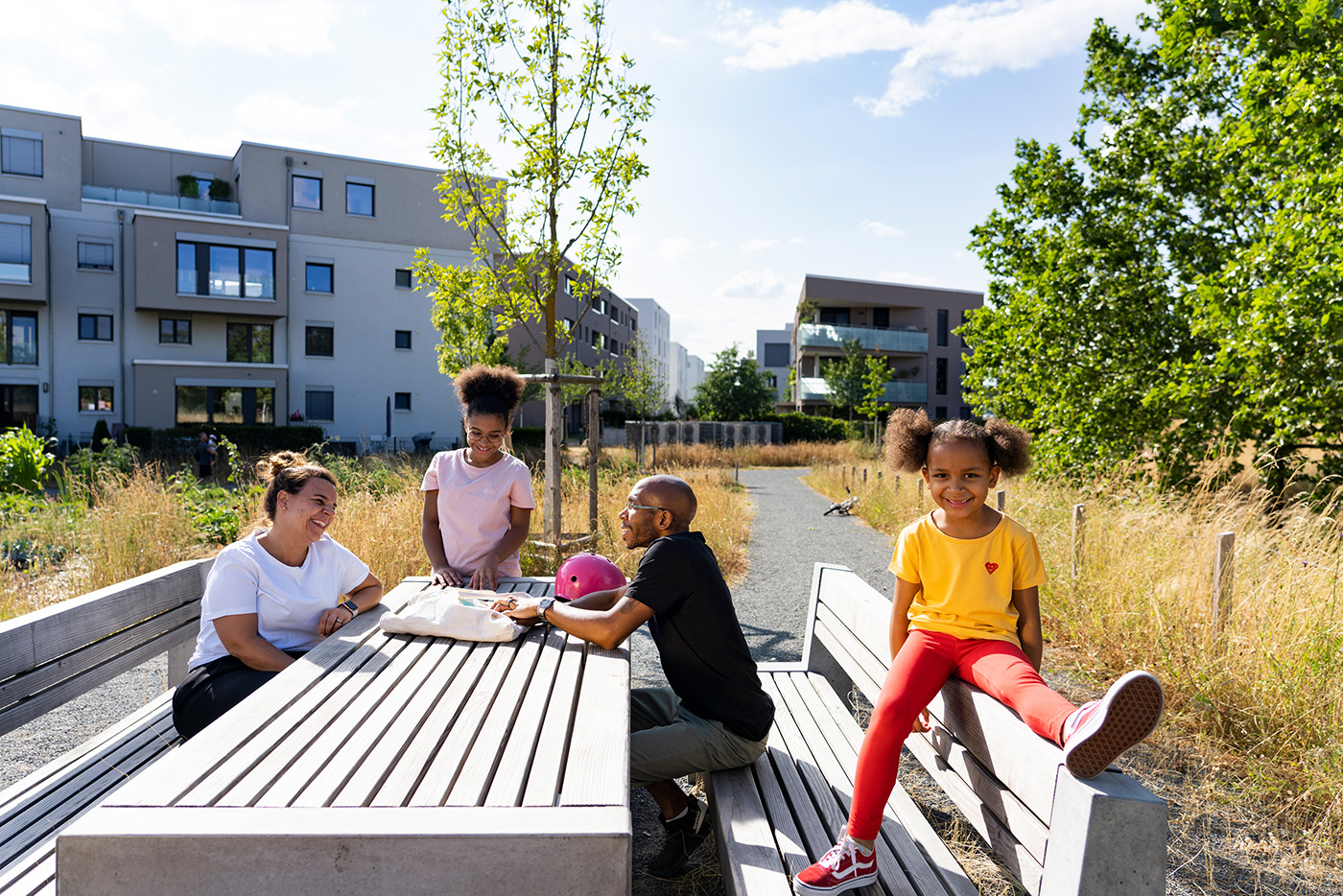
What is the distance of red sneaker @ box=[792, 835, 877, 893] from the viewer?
6.41ft

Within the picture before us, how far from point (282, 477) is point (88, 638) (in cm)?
84

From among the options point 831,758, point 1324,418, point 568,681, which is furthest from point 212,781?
point 1324,418

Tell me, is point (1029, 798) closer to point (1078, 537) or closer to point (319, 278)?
point (1078, 537)

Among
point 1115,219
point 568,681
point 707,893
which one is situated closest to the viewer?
point 568,681

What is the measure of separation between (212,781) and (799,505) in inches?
552

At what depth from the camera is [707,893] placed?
2.64 m

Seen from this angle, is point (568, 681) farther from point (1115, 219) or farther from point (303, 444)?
point (303, 444)

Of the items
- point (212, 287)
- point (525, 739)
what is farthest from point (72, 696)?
point (212, 287)

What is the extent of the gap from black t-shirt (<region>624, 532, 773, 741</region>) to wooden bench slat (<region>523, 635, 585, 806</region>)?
30cm

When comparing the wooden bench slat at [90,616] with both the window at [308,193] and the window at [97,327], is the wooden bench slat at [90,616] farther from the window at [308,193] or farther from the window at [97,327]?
the window at [308,193]

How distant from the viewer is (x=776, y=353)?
81.9 m

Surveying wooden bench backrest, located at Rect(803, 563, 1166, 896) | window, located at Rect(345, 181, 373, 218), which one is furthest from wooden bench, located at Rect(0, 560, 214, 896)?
window, located at Rect(345, 181, 373, 218)

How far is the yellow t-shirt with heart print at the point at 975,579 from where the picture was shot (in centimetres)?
243

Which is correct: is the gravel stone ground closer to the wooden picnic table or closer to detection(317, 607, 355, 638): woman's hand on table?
the wooden picnic table
